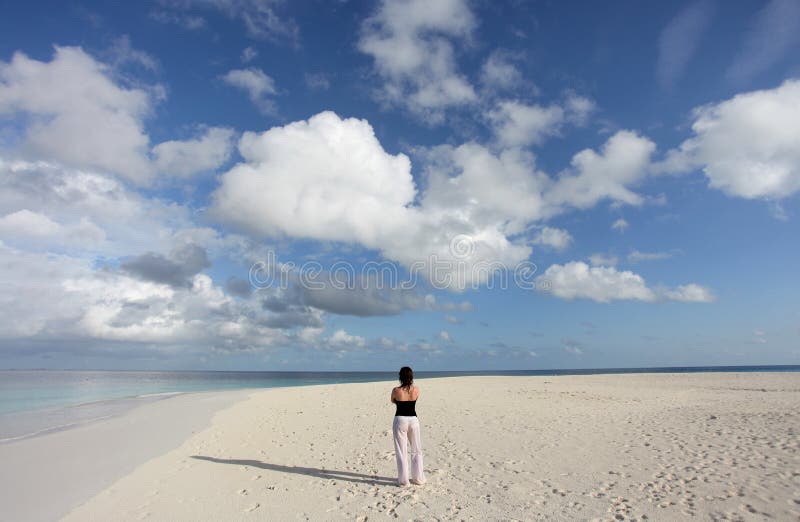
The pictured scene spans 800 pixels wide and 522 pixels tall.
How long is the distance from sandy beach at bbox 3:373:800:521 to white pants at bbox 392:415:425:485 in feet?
1.08

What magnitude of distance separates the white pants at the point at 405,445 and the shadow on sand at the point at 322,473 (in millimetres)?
594

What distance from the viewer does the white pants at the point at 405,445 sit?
9.88 m

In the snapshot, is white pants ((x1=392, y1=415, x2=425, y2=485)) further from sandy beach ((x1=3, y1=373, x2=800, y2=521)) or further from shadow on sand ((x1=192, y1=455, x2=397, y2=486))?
shadow on sand ((x1=192, y1=455, x2=397, y2=486))

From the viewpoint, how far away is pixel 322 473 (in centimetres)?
1153

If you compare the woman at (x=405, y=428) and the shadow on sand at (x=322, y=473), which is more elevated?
the woman at (x=405, y=428)

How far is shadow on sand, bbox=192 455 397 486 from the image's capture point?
10.6m

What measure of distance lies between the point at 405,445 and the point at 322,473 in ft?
10.1

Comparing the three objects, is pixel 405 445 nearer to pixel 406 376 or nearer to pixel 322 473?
pixel 406 376

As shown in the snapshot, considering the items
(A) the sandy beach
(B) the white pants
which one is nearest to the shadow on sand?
(A) the sandy beach

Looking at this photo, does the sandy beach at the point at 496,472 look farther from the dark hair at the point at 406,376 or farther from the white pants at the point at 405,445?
the dark hair at the point at 406,376

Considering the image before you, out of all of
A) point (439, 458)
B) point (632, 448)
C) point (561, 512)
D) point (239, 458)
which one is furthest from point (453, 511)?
point (239, 458)

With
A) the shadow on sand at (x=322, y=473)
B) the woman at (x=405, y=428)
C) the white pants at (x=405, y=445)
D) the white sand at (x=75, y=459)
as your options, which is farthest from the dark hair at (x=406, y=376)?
the white sand at (x=75, y=459)

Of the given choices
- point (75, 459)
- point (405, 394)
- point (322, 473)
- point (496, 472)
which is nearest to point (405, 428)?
point (405, 394)

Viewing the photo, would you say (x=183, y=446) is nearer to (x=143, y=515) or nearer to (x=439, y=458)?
(x=143, y=515)
